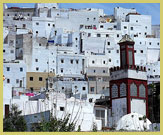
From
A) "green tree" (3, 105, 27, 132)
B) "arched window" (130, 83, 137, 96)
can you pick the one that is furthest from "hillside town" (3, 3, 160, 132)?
"green tree" (3, 105, 27, 132)

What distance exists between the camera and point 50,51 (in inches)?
2299

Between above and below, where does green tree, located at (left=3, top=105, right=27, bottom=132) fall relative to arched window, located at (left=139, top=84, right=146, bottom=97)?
below

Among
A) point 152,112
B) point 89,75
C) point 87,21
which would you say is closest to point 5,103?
point 152,112

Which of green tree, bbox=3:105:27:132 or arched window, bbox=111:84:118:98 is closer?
green tree, bbox=3:105:27:132

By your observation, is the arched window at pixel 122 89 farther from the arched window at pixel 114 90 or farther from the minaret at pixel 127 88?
the arched window at pixel 114 90

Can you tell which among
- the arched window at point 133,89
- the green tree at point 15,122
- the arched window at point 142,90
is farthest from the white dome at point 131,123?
the arched window at point 142,90

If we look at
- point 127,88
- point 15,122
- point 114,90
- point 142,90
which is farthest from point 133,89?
point 15,122

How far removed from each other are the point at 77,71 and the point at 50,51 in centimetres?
347

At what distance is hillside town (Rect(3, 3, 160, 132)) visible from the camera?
40906mm

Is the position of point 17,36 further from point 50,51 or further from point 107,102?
point 107,102

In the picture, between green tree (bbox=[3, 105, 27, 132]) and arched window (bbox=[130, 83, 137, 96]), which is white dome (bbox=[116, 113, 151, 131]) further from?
arched window (bbox=[130, 83, 137, 96])

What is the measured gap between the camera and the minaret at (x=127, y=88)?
4044 cm

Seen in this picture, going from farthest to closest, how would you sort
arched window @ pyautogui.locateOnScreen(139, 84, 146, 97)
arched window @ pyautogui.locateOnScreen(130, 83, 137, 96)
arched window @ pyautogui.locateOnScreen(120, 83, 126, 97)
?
arched window @ pyautogui.locateOnScreen(139, 84, 146, 97) → arched window @ pyautogui.locateOnScreen(120, 83, 126, 97) → arched window @ pyautogui.locateOnScreen(130, 83, 137, 96)

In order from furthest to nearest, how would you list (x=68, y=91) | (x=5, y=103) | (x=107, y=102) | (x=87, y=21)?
(x=87, y=21), (x=68, y=91), (x=107, y=102), (x=5, y=103)
